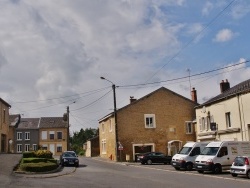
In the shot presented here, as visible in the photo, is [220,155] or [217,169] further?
[220,155]

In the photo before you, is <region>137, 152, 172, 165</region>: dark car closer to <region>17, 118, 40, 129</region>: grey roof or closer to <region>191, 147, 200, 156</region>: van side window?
<region>191, 147, 200, 156</region>: van side window

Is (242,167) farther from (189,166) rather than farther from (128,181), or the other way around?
(189,166)

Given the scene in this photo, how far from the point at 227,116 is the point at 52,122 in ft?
206

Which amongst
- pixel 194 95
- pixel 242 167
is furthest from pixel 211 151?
pixel 194 95

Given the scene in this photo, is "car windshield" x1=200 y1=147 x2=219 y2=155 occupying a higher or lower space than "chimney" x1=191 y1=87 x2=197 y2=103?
lower

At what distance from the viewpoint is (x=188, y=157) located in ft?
114

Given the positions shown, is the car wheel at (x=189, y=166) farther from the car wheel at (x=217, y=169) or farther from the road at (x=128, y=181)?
the road at (x=128, y=181)

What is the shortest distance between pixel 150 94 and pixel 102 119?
12.2m

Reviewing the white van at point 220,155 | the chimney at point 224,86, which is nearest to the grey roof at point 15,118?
the chimney at point 224,86

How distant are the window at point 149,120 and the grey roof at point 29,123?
4487 cm

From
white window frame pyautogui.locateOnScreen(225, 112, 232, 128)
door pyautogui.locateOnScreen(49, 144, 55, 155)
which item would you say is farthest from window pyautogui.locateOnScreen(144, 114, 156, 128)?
door pyautogui.locateOnScreen(49, 144, 55, 155)

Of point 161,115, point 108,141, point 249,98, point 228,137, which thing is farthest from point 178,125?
point 249,98

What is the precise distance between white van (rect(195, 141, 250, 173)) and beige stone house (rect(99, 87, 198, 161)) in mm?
22368

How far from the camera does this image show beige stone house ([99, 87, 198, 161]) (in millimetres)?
54594
